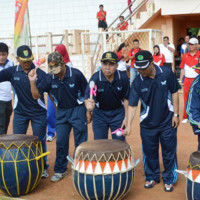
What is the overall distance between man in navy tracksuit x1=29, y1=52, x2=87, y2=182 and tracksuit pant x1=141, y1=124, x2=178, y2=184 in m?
1.06

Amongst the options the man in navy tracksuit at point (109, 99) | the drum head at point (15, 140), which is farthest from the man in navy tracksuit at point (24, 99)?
the man in navy tracksuit at point (109, 99)

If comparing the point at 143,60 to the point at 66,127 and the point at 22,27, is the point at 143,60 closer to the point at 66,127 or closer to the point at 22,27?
the point at 66,127

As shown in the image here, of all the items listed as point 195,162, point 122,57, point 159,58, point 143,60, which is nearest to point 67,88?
point 143,60

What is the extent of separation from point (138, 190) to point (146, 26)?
1348 centimetres

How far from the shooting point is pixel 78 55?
61.8 ft

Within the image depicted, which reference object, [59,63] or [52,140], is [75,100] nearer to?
[59,63]

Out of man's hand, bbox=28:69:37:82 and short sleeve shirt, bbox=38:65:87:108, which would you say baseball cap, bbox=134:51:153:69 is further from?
man's hand, bbox=28:69:37:82

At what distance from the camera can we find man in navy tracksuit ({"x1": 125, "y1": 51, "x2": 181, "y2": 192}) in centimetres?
514

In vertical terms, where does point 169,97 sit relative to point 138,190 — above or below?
above

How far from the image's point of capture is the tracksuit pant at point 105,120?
564cm

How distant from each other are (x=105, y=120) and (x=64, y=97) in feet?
2.35

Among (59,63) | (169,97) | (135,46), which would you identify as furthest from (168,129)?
(135,46)

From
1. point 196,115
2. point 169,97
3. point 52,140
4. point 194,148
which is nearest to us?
point 196,115

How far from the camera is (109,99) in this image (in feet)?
18.4
